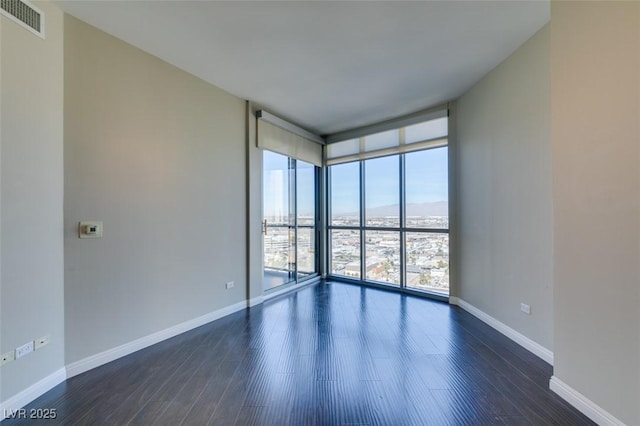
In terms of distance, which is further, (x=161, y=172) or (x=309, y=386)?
(x=161, y=172)

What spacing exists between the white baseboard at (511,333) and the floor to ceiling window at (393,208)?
0.50 meters

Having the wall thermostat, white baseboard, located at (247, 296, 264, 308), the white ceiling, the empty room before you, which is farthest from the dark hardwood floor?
the white ceiling

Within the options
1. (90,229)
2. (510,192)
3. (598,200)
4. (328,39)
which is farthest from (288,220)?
(598,200)

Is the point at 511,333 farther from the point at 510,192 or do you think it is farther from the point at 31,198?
the point at 31,198

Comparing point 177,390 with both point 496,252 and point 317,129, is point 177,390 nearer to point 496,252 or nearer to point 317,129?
point 496,252

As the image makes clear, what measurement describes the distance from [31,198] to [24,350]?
1037 millimetres

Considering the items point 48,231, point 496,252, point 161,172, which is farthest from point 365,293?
point 48,231

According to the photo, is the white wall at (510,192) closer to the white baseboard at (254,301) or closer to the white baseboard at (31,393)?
the white baseboard at (254,301)

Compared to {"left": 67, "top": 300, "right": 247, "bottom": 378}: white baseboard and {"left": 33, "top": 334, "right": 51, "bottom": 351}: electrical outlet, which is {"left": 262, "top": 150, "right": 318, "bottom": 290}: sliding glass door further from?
{"left": 33, "top": 334, "right": 51, "bottom": 351}: electrical outlet

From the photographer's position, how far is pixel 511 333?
109 inches

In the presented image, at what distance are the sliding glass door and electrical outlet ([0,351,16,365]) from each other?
2687 millimetres

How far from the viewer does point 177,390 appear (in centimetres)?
196

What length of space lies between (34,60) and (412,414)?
3.53 metres

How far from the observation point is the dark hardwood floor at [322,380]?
5.56 feet
